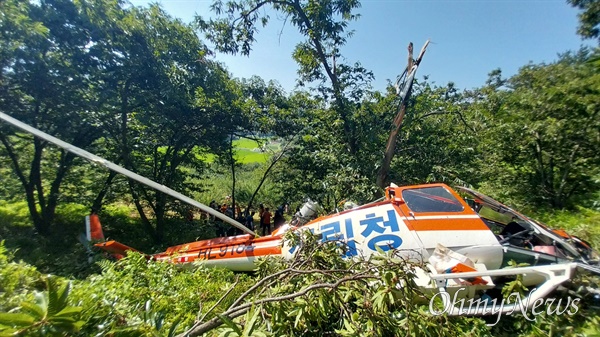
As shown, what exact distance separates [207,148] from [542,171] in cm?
919

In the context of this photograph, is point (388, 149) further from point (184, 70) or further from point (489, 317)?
point (184, 70)

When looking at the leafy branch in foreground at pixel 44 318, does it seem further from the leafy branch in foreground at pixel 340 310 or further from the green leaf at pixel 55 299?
the leafy branch in foreground at pixel 340 310

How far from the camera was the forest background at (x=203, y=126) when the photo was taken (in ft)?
19.7

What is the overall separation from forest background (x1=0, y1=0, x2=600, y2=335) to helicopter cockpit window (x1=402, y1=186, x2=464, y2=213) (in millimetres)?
1897

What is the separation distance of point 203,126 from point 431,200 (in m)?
6.95

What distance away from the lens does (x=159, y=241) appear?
8977mm

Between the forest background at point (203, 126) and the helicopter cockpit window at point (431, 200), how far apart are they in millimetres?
1897

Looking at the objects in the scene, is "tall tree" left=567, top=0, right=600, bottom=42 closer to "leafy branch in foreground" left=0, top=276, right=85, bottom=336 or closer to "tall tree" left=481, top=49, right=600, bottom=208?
"tall tree" left=481, top=49, right=600, bottom=208

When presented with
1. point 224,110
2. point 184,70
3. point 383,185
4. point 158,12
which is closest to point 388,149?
point 383,185

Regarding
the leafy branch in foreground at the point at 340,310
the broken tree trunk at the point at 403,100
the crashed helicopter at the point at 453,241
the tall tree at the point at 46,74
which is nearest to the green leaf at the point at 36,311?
the leafy branch in foreground at the point at 340,310

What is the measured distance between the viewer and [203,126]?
8492mm

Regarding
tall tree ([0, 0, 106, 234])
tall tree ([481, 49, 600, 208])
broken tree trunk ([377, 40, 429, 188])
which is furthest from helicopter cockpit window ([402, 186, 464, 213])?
tall tree ([0, 0, 106, 234])

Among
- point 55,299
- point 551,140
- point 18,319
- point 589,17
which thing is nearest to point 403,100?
point 551,140

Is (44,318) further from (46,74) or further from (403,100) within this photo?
(46,74)
